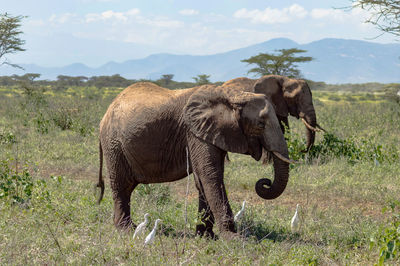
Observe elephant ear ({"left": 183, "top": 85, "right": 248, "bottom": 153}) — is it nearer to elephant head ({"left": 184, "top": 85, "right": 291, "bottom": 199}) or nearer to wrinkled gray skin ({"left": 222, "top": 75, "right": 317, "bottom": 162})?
elephant head ({"left": 184, "top": 85, "right": 291, "bottom": 199})

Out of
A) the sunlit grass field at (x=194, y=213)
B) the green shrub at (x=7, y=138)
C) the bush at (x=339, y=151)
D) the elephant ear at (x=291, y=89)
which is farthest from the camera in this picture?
the green shrub at (x=7, y=138)

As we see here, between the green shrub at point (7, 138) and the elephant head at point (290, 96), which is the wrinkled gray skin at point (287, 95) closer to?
the elephant head at point (290, 96)

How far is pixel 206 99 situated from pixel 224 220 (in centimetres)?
135

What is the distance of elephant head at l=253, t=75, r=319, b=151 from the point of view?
1087 cm

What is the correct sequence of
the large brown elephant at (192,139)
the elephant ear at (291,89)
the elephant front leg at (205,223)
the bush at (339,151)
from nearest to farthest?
the large brown elephant at (192,139)
the elephant front leg at (205,223)
the bush at (339,151)
the elephant ear at (291,89)

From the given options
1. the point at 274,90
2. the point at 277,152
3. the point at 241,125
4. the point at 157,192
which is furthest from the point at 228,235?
the point at 274,90

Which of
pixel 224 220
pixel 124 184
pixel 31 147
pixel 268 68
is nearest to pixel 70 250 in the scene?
pixel 124 184

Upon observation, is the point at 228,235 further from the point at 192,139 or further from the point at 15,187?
the point at 15,187

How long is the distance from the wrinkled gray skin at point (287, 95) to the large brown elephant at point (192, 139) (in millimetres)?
5284

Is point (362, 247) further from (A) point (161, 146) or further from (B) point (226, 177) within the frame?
(B) point (226, 177)

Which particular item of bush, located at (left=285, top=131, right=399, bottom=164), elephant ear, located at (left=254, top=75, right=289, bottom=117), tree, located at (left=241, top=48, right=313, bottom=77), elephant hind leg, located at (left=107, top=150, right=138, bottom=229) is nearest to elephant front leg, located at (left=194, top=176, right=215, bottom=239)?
elephant hind leg, located at (left=107, top=150, right=138, bottom=229)

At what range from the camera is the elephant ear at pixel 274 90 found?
1116cm

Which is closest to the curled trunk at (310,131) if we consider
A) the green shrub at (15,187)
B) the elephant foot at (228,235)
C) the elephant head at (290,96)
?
the elephant head at (290,96)

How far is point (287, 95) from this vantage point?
11.1 meters
